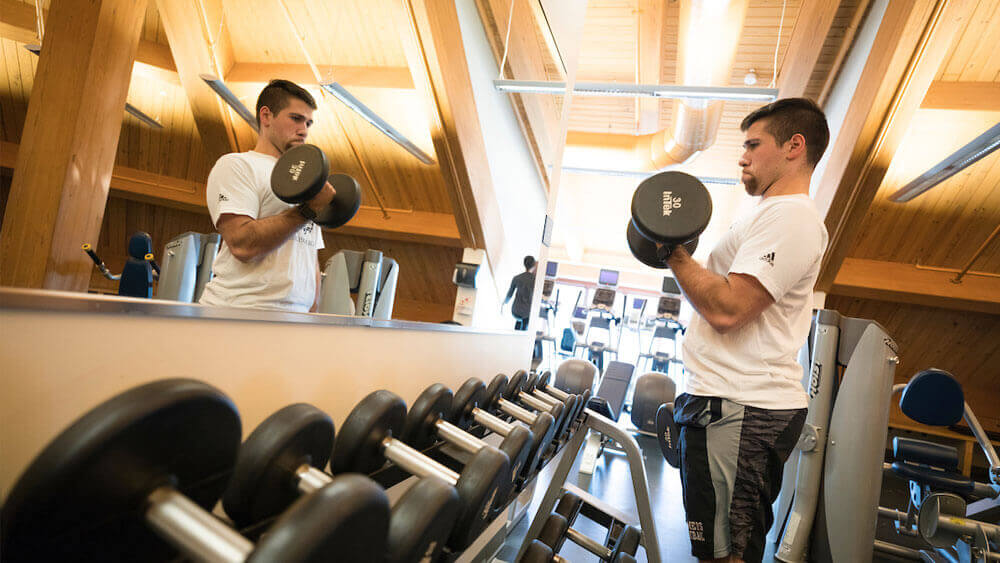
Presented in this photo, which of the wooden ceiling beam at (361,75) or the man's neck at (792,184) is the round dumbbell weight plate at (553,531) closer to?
the man's neck at (792,184)

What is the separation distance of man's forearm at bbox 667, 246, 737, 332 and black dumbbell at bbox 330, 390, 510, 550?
0.73 metres

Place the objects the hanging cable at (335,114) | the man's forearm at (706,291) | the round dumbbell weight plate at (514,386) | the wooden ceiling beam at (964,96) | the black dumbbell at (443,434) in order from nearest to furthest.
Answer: the black dumbbell at (443,434) → the man's forearm at (706,291) → the round dumbbell weight plate at (514,386) → the hanging cable at (335,114) → the wooden ceiling beam at (964,96)

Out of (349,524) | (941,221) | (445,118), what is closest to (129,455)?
(349,524)

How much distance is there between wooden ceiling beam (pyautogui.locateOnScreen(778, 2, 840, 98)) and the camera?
4105mm

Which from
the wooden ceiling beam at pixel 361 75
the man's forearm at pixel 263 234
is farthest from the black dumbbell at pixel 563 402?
the wooden ceiling beam at pixel 361 75

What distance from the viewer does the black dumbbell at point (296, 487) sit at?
626 millimetres

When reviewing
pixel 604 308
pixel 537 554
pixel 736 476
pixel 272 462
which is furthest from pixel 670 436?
pixel 604 308

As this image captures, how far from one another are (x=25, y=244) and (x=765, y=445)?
2.09 meters

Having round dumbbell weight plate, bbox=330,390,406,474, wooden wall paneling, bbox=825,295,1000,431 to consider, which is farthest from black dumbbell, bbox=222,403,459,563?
wooden wall paneling, bbox=825,295,1000,431

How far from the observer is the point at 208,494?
0.60 m

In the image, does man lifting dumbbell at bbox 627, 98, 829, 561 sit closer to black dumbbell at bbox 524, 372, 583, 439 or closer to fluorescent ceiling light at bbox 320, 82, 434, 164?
black dumbbell at bbox 524, 372, 583, 439

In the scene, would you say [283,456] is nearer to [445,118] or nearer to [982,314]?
[445,118]

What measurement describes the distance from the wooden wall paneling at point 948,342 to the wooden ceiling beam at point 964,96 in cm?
238

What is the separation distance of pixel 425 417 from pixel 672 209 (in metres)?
Answer: 0.83
